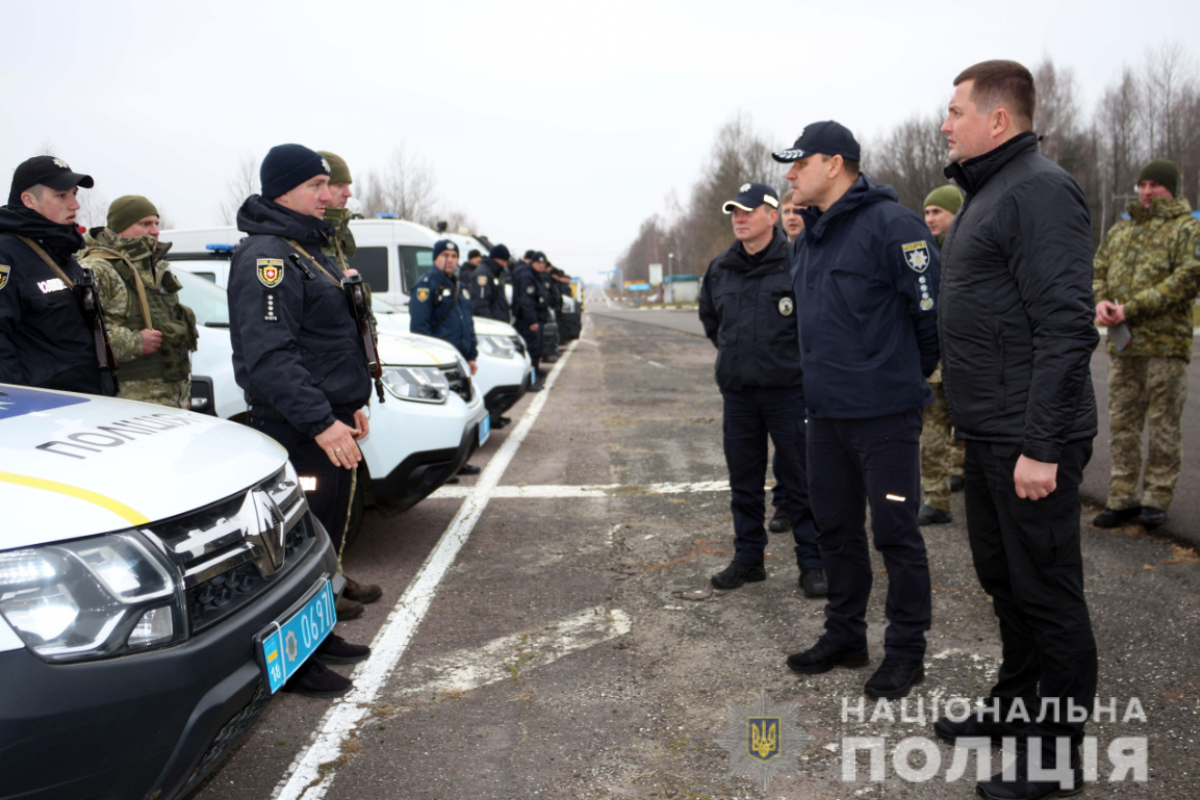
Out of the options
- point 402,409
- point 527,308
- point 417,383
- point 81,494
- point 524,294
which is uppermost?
point 524,294

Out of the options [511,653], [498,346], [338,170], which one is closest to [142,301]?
[338,170]

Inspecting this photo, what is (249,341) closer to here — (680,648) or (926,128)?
(680,648)

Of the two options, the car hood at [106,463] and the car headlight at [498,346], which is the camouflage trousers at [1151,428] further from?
the car headlight at [498,346]

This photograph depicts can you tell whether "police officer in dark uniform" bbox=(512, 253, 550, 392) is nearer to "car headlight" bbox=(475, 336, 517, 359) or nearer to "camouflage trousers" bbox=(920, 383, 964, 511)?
"car headlight" bbox=(475, 336, 517, 359)

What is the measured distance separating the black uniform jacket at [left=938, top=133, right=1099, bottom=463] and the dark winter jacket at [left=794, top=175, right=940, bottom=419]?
0.39 m

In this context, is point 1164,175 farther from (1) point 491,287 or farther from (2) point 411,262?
(2) point 411,262

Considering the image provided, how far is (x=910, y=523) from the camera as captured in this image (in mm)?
3256

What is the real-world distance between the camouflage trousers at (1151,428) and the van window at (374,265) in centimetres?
964

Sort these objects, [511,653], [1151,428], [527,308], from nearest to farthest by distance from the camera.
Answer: [511,653], [1151,428], [527,308]

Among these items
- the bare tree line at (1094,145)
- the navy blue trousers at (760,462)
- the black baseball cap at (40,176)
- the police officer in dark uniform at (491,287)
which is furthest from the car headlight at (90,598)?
the bare tree line at (1094,145)

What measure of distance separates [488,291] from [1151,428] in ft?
24.9

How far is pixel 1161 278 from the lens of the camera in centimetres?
486

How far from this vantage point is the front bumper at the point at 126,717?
5.42 ft
